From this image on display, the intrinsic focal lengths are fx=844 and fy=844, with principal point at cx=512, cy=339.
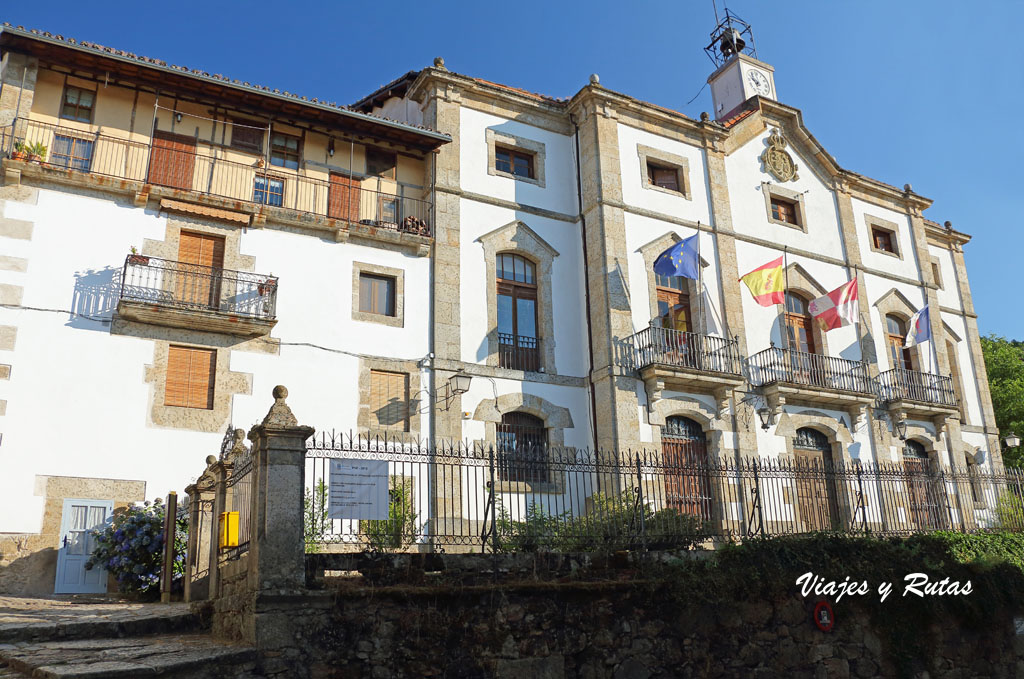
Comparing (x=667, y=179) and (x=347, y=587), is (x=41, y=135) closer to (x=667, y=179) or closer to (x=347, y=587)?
(x=347, y=587)

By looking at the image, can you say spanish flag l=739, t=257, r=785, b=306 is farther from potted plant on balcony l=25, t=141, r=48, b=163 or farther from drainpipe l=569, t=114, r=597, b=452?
potted plant on balcony l=25, t=141, r=48, b=163

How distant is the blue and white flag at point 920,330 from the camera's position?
71.6ft

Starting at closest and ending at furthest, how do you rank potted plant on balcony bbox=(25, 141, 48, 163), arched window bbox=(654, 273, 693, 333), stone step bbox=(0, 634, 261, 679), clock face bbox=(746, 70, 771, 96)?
stone step bbox=(0, 634, 261, 679)
potted plant on balcony bbox=(25, 141, 48, 163)
arched window bbox=(654, 273, 693, 333)
clock face bbox=(746, 70, 771, 96)

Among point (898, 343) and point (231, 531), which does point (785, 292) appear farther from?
point (231, 531)

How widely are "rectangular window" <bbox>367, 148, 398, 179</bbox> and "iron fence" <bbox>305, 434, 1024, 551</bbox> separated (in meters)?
6.03

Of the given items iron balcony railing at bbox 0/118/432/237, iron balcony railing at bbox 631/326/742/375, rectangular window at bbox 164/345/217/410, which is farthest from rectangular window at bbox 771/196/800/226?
rectangular window at bbox 164/345/217/410

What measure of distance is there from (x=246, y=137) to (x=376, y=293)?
4009 millimetres

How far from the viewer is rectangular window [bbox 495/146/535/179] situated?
18500mm

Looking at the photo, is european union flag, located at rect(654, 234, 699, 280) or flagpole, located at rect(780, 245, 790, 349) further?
flagpole, located at rect(780, 245, 790, 349)

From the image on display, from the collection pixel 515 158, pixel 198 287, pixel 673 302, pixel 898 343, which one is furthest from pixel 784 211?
pixel 198 287

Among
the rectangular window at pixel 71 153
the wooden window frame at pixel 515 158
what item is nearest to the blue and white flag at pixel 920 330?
the wooden window frame at pixel 515 158

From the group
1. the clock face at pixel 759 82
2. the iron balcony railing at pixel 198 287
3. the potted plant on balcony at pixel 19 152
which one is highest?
the clock face at pixel 759 82

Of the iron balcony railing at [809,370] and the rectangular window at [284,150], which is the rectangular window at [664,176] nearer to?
the iron balcony railing at [809,370]

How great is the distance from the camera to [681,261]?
17.6 metres
